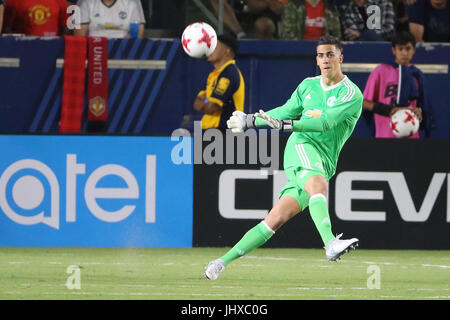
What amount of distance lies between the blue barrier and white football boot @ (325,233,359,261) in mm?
5447

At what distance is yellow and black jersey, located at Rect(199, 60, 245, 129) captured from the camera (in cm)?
1027

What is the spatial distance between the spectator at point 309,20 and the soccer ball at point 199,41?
2.76m

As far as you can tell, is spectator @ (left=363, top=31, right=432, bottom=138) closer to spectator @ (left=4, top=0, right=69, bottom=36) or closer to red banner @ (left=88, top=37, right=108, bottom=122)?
red banner @ (left=88, top=37, right=108, bottom=122)

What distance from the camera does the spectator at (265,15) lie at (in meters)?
12.9

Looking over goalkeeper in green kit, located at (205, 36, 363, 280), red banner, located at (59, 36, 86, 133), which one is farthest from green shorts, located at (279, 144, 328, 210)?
red banner, located at (59, 36, 86, 133)

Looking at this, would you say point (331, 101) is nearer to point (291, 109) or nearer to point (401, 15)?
point (291, 109)

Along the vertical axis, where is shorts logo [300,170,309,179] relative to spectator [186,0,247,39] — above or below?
below

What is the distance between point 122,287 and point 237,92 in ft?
10.7

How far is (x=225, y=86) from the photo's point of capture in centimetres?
1026

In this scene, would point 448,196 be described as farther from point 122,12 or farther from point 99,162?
point 122,12

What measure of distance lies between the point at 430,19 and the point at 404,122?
2.54m

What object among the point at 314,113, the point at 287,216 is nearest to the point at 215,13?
the point at 314,113

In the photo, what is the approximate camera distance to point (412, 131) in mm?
11102

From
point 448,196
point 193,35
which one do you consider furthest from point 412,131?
point 193,35
